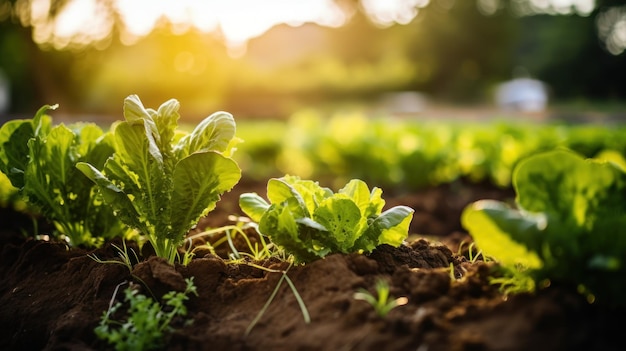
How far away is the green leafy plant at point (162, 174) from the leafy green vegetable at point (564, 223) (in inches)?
41.1

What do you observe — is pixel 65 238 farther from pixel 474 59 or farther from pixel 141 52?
pixel 474 59

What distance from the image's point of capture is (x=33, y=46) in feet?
74.7

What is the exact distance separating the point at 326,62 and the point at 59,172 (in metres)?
37.2

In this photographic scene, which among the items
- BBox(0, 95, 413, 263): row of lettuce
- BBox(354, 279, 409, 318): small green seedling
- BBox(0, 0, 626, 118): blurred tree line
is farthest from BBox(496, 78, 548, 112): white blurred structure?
BBox(354, 279, 409, 318): small green seedling

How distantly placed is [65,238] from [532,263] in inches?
96.1

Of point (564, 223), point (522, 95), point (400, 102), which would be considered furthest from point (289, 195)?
point (522, 95)

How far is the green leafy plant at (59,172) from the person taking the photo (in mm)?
2682

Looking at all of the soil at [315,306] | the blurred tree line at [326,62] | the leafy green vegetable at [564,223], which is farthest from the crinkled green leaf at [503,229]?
the blurred tree line at [326,62]

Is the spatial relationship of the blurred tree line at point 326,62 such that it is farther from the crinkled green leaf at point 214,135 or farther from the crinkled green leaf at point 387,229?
the crinkled green leaf at point 387,229

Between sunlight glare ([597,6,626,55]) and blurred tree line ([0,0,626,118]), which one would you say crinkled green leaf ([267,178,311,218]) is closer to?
blurred tree line ([0,0,626,118])

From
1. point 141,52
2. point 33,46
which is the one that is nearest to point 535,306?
point 33,46

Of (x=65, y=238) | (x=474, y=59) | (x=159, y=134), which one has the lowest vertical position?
(x=474, y=59)

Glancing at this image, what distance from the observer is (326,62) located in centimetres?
3903

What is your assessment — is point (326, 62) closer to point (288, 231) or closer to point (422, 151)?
point (422, 151)
